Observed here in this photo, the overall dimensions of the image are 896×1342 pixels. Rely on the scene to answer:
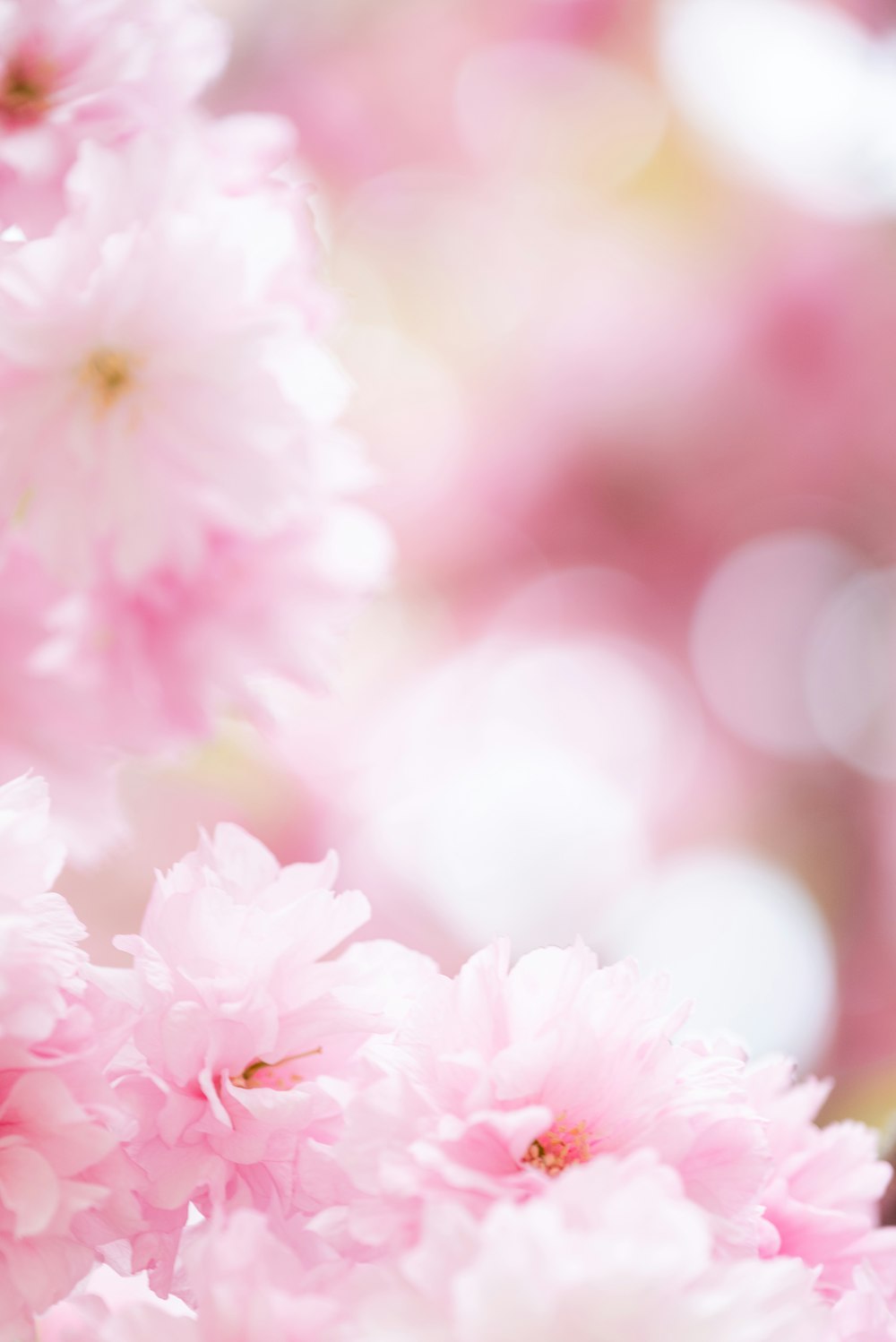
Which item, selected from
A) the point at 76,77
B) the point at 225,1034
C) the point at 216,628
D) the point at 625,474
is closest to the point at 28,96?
the point at 76,77

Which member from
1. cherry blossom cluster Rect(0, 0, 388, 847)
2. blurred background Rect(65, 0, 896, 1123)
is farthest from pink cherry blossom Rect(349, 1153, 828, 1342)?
blurred background Rect(65, 0, 896, 1123)

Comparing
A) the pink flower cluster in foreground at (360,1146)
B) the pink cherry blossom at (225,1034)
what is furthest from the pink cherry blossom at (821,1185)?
the pink cherry blossom at (225,1034)

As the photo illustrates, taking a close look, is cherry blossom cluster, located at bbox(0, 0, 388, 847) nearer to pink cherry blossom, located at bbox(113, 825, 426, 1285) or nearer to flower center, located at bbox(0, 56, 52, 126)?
flower center, located at bbox(0, 56, 52, 126)

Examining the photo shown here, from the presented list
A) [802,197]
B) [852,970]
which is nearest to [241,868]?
[852,970]

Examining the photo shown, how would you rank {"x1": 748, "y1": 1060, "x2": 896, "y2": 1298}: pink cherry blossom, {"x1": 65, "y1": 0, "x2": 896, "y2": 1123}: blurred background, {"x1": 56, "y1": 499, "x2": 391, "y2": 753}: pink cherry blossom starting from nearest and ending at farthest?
{"x1": 748, "y1": 1060, "x2": 896, "y2": 1298}: pink cherry blossom, {"x1": 56, "y1": 499, "x2": 391, "y2": 753}: pink cherry blossom, {"x1": 65, "y1": 0, "x2": 896, "y2": 1123}: blurred background

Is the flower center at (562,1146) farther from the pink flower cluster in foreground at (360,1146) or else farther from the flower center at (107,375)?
the flower center at (107,375)

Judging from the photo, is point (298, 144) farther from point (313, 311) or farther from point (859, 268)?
point (313, 311)

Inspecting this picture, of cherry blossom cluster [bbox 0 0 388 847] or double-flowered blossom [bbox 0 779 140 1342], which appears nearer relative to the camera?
double-flowered blossom [bbox 0 779 140 1342]
